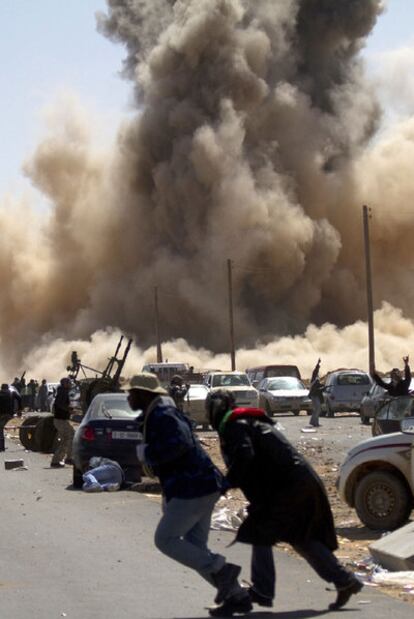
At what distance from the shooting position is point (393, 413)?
1705cm

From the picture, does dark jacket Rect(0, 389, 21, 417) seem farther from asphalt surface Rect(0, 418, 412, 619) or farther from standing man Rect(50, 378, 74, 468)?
asphalt surface Rect(0, 418, 412, 619)

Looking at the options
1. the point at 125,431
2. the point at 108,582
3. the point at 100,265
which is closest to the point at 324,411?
the point at 125,431

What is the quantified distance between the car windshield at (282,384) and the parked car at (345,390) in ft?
5.01

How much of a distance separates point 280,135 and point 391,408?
52.5 meters

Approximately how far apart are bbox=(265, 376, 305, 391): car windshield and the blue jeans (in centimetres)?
3259

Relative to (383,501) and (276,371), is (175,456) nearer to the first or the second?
(383,501)

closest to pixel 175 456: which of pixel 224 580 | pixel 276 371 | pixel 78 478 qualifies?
pixel 224 580

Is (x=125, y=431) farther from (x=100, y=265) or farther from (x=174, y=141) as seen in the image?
(x=100, y=265)

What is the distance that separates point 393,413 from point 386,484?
446 centimetres

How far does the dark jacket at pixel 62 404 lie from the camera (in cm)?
2186

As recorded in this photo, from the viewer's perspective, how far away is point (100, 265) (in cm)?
7644

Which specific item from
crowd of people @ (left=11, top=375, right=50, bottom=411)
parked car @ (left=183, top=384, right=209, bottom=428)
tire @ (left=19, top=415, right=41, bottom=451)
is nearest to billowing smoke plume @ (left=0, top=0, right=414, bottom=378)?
crowd of people @ (left=11, top=375, right=50, bottom=411)

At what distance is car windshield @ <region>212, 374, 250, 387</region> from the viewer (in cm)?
3897

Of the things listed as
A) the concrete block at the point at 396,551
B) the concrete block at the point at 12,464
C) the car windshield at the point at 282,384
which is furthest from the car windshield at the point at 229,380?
the concrete block at the point at 396,551
